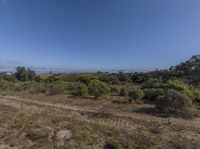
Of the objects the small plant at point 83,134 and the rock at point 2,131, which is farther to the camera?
the rock at point 2,131

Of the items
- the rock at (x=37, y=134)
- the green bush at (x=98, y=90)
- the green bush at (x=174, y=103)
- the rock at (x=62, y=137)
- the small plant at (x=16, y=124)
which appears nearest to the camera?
the rock at (x=62, y=137)

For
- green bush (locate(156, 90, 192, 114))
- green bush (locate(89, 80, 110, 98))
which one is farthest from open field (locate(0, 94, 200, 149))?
green bush (locate(89, 80, 110, 98))

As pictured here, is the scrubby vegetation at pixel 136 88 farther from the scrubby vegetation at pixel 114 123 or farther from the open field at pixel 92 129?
the open field at pixel 92 129

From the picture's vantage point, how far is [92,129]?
7.66 metres

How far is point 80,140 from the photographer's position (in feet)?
21.8

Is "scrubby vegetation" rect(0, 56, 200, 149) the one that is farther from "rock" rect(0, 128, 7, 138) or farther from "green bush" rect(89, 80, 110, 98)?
"green bush" rect(89, 80, 110, 98)

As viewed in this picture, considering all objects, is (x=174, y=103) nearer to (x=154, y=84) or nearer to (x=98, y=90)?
(x=98, y=90)

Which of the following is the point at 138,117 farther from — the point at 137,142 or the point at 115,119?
the point at 137,142

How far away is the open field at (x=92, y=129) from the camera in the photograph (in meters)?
6.46

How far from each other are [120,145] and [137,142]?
0.58 meters

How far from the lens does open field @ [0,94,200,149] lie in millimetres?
6457

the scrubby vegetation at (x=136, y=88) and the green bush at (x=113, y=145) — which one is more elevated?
the scrubby vegetation at (x=136, y=88)

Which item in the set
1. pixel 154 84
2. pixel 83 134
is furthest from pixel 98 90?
pixel 83 134

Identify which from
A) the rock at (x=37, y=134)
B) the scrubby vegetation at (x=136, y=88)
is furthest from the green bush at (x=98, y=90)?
the rock at (x=37, y=134)
